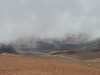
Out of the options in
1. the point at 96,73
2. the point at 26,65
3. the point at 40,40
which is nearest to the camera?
the point at 96,73

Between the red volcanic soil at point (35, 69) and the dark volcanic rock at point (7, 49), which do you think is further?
the dark volcanic rock at point (7, 49)

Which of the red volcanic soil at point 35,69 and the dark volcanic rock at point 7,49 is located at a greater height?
the dark volcanic rock at point 7,49

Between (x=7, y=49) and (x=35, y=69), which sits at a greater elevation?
(x=7, y=49)

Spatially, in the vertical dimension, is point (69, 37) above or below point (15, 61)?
above

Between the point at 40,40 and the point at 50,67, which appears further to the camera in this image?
the point at 40,40

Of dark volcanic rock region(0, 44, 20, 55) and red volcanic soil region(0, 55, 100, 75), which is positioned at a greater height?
dark volcanic rock region(0, 44, 20, 55)

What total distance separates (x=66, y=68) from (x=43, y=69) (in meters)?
1.85

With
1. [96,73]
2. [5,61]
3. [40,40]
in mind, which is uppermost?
[40,40]

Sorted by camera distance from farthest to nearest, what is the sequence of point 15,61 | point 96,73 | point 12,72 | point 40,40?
point 40,40, point 15,61, point 96,73, point 12,72

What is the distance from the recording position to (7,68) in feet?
56.6

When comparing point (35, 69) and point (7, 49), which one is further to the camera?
point (7, 49)

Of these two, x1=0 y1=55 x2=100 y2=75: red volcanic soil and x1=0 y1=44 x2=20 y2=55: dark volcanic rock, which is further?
x1=0 y1=44 x2=20 y2=55: dark volcanic rock

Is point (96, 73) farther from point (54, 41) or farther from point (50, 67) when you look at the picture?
point (54, 41)

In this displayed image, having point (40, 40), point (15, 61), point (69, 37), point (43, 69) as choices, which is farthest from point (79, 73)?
point (69, 37)
